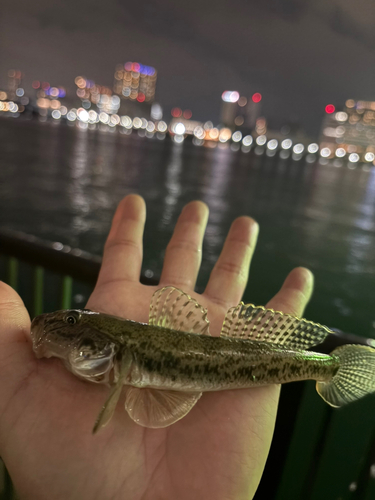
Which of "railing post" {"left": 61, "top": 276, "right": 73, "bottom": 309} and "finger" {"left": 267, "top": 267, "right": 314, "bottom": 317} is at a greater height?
"finger" {"left": 267, "top": 267, "right": 314, "bottom": 317}

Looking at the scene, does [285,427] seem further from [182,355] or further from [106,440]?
[106,440]

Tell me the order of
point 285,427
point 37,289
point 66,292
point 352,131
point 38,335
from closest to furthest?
point 38,335
point 285,427
point 66,292
point 37,289
point 352,131

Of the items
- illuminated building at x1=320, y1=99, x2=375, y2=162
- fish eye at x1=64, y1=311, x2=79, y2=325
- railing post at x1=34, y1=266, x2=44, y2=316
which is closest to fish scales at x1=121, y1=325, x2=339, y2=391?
fish eye at x1=64, y1=311, x2=79, y2=325

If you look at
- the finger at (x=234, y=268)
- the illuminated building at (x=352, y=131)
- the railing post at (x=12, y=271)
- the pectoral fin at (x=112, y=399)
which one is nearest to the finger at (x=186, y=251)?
the finger at (x=234, y=268)

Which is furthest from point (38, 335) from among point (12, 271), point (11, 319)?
point (12, 271)

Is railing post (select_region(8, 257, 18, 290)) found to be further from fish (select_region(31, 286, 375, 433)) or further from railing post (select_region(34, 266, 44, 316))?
fish (select_region(31, 286, 375, 433))

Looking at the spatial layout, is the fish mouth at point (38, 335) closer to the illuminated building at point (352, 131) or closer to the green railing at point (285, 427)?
the green railing at point (285, 427)
